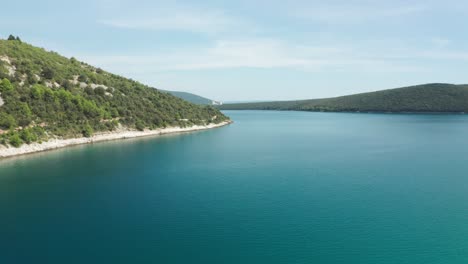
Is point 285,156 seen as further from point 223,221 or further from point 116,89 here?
point 116,89

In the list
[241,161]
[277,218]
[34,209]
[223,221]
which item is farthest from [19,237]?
[241,161]

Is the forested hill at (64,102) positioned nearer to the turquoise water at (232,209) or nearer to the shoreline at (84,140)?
the shoreline at (84,140)

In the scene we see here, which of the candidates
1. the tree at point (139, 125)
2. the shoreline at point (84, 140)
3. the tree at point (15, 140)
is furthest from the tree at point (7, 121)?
the tree at point (139, 125)

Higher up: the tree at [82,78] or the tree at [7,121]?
the tree at [82,78]

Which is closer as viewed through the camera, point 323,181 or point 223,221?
point 223,221

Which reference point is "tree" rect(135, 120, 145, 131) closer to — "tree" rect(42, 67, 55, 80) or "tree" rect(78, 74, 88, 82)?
"tree" rect(78, 74, 88, 82)

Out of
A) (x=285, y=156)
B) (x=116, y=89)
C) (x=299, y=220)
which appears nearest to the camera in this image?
(x=299, y=220)

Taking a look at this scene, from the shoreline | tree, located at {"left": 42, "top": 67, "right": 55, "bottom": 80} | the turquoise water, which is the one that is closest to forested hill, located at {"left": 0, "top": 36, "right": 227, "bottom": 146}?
tree, located at {"left": 42, "top": 67, "right": 55, "bottom": 80}
